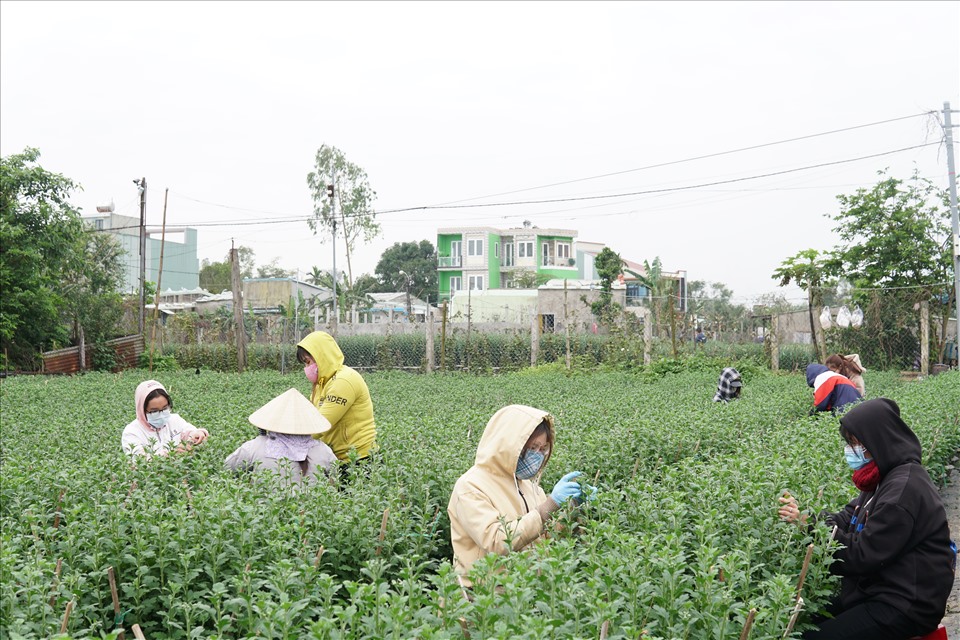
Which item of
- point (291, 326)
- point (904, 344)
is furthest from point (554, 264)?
point (904, 344)

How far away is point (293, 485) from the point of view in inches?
198

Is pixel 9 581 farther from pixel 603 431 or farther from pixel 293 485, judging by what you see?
pixel 603 431

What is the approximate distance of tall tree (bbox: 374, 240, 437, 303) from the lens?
71069 millimetres

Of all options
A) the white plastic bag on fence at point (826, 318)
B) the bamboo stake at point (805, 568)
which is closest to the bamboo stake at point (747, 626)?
the bamboo stake at point (805, 568)

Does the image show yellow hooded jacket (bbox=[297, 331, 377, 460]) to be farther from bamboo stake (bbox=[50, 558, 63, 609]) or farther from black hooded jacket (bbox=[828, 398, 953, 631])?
black hooded jacket (bbox=[828, 398, 953, 631])

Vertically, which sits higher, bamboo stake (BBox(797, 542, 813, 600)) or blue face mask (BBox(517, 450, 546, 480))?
blue face mask (BBox(517, 450, 546, 480))

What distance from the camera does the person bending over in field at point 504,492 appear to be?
3949 mm

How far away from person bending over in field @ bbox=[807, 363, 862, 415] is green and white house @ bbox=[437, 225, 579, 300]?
54865 mm

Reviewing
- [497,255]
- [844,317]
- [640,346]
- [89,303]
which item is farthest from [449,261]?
[844,317]

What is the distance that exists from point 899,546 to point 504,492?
67.5 inches

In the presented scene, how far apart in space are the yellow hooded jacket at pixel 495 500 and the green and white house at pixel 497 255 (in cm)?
6068

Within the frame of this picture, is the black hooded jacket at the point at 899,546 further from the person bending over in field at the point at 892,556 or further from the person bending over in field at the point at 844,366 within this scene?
the person bending over in field at the point at 844,366

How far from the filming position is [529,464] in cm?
428

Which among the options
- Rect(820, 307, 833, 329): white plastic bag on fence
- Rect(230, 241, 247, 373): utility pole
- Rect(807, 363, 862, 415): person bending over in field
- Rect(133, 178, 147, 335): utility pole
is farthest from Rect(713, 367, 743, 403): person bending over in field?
Rect(133, 178, 147, 335): utility pole
